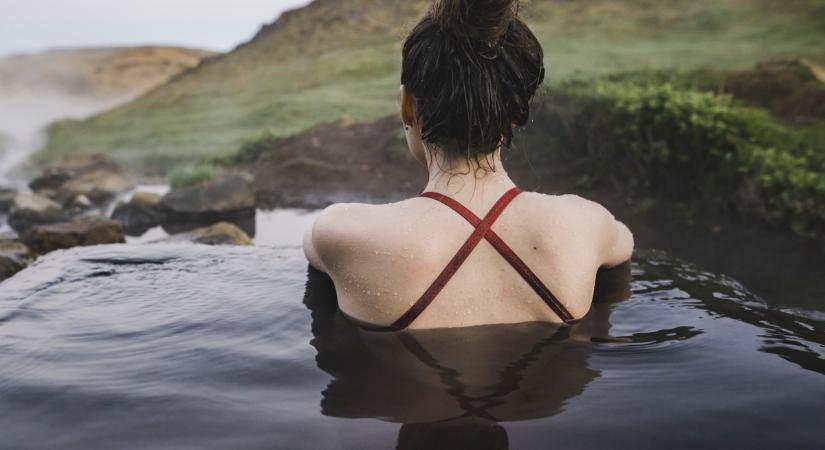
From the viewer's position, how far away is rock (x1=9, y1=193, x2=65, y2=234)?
10.9 metres

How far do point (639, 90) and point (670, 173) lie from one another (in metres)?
1.33

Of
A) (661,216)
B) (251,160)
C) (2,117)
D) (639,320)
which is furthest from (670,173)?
(2,117)

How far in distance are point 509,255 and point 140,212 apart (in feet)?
30.3

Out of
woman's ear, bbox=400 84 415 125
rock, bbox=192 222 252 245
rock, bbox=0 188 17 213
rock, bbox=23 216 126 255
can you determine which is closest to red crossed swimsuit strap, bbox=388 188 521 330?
woman's ear, bbox=400 84 415 125

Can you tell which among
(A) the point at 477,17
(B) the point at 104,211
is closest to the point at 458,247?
(A) the point at 477,17

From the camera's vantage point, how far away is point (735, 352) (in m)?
2.38

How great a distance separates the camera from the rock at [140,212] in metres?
10.3

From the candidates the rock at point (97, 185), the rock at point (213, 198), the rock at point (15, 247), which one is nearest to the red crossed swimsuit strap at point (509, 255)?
the rock at point (15, 247)

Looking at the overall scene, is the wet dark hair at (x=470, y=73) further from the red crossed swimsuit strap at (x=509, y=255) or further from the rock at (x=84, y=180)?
the rock at (x=84, y=180)

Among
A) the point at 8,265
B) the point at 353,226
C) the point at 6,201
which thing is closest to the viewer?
the point at 353,226

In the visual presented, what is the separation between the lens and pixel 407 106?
2639 millimetres

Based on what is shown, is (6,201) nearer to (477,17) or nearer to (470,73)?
(470,73)

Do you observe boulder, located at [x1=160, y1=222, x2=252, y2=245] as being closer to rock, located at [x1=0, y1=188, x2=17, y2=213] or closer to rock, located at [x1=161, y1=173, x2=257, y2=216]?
rock, located at [x1=161, y1=173, x2=257, y2=216]

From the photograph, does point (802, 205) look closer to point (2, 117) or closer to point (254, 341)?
point (254, 341)
